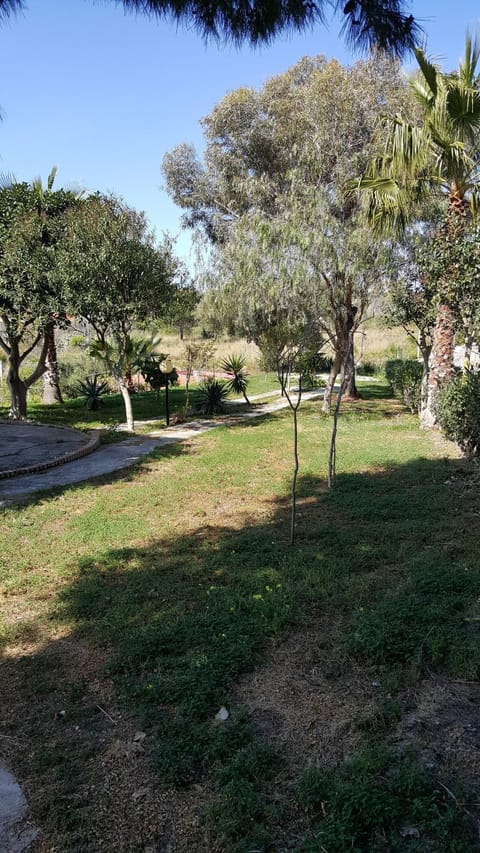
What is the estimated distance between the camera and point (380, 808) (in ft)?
6.52

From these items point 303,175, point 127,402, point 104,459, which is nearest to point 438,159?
point 303,175

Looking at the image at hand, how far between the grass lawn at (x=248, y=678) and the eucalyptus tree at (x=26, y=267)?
7250 millimetres

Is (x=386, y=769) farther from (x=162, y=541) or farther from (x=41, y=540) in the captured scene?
(x=41, y=540)

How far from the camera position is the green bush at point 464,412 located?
7.53m

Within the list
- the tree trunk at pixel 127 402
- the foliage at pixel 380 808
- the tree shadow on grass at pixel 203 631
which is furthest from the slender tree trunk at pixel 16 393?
the foliage at pixel 380 808

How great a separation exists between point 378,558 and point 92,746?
280 cm

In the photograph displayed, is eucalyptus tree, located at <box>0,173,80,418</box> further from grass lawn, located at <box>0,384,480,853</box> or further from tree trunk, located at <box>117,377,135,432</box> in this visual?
grass lawn, located at <box>0,384,480,853</box>

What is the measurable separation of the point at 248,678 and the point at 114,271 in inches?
380

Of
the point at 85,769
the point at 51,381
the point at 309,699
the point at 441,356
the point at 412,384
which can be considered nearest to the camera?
the point at 85,769

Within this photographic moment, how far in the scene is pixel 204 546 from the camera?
16.7 feet

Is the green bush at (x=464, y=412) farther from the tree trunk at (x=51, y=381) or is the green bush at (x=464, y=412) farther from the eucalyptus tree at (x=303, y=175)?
the tree trunk at (x=51, y=381)

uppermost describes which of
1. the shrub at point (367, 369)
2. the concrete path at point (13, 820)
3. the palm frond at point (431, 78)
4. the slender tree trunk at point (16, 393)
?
the palm frond at point (431, 78)

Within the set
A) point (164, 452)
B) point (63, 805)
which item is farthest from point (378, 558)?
point (164, 452)

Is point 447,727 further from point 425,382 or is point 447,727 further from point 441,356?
point 425,382
